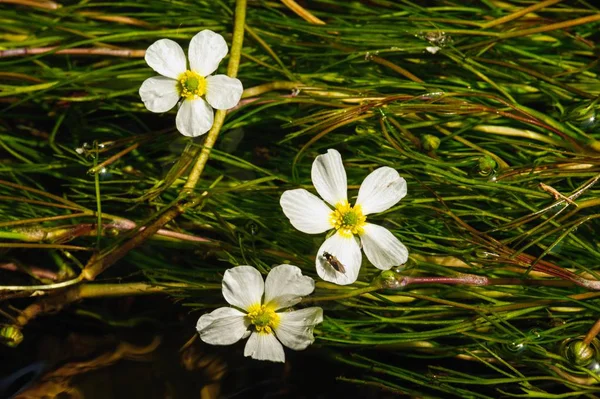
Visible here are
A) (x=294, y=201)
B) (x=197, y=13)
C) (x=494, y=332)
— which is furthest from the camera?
(x=197, y=13)

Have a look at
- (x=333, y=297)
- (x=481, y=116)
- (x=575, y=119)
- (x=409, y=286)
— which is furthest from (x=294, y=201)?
(x=575, y=119)

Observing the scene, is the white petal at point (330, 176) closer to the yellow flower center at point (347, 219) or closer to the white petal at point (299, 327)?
the yellow flower center at point (347, 219)

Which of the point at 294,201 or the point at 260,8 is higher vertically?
the point at 260,8

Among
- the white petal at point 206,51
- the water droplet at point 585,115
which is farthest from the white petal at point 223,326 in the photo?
the water droplet at point 585,115

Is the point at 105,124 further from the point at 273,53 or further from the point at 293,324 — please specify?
the point at 293,324

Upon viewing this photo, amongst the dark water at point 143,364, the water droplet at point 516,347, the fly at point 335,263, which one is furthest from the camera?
the dark water at point 143,364

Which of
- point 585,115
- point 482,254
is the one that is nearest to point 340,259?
point 482,254
